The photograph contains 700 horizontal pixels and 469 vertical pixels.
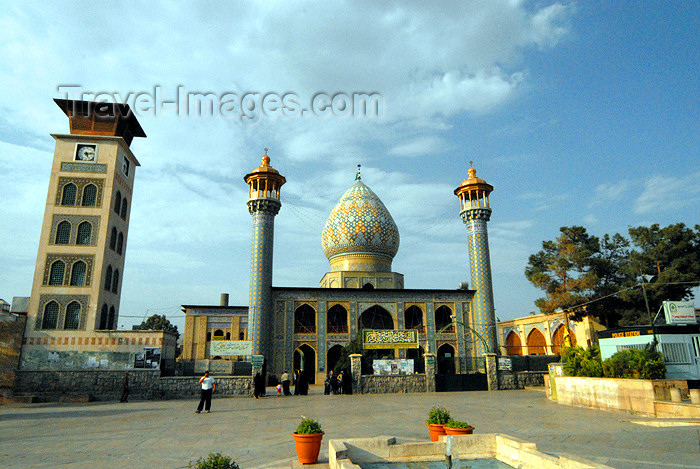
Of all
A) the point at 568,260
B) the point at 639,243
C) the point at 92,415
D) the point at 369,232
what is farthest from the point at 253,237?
the point at 639,243

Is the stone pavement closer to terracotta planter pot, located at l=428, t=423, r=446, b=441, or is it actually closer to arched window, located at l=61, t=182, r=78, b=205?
terracotta planter pot, located at l=428, t=423, r=446, b=441

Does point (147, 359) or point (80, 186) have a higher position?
point (80, 186)

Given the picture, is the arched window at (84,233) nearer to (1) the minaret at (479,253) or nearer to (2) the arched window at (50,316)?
(2) the arched window at (50,316)

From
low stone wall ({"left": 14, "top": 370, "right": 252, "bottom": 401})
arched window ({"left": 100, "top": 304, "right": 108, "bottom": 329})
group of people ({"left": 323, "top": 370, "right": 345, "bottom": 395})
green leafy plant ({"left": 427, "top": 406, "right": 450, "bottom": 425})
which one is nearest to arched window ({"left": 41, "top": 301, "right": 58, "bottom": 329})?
arched window ({"left": 100, "top": 304, "right": 108, "bottom": 329})

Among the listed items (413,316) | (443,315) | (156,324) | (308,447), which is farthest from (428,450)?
(156,324)

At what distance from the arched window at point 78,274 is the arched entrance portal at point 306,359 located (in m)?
12.1

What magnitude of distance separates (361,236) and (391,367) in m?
14.2

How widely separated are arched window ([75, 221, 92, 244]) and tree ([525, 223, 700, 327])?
2361cm

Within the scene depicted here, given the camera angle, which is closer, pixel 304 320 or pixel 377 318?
pixel 304 320

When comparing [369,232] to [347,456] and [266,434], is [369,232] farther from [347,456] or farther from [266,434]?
[347,456]

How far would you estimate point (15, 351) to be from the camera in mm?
20016

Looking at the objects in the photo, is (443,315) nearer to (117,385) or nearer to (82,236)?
(117,385)

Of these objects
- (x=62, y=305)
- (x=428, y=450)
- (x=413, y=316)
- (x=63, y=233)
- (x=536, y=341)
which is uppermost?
(x=63, y=233)

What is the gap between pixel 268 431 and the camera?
9.90m
